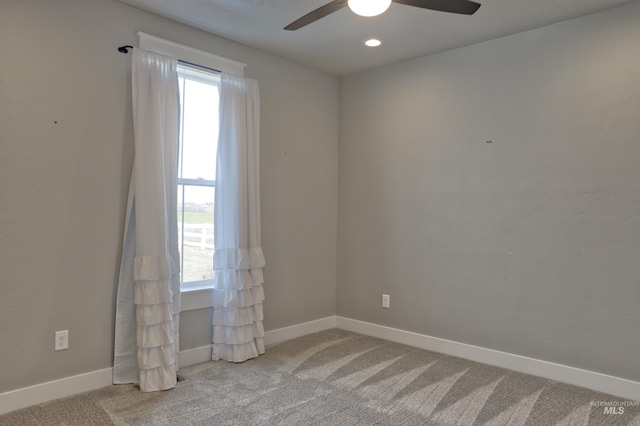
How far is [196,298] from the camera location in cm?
342

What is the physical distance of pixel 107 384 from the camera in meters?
2.91

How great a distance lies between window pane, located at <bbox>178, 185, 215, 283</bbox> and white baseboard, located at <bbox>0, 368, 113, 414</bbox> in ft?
2.93

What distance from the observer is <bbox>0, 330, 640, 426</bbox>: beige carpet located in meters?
2.51

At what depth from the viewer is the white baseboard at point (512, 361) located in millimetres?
2922

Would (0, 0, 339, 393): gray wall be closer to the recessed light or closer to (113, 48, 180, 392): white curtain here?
(113, 48, 180, 392): white curtain

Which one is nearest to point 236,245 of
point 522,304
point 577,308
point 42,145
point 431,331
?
point 42,145

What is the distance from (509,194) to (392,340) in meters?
1.72

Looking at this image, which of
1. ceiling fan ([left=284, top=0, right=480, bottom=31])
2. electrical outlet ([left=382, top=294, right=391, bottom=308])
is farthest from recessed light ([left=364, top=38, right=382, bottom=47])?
electrical outlet ([left=382, top=294, right=391, bottom=308])

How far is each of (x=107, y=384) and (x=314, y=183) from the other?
2.49 metres

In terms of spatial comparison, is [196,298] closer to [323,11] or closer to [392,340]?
[392,340]

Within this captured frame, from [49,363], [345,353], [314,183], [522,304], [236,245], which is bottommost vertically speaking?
[345,353]

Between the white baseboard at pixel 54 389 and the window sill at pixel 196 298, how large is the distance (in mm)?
676

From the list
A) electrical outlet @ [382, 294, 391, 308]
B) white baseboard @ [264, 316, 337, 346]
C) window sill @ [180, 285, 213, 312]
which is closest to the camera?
window sill @ [180, 285, 213, 312]

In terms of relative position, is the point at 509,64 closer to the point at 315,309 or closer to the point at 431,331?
the point at 431,331
